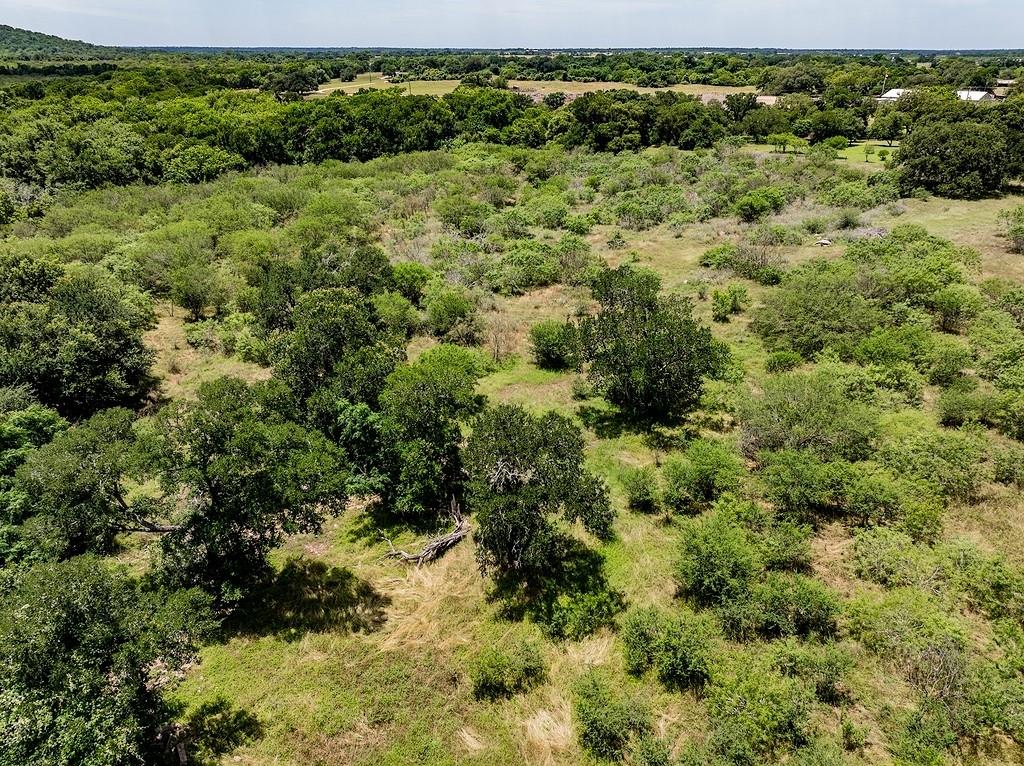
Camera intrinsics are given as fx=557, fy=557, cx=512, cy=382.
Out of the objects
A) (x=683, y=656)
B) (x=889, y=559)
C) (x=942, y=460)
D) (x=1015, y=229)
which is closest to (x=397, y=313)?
(x=683, y=656)

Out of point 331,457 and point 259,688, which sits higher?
point 331,457

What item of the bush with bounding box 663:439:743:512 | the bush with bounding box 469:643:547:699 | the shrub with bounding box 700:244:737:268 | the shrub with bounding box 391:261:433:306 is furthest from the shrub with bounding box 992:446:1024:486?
the shrub with bounding box 391:261:433:306

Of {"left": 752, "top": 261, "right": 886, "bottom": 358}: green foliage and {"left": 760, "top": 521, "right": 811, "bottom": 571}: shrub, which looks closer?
{"left": 760, "top": 521, "right": 811, "bottom": 571}: shrub

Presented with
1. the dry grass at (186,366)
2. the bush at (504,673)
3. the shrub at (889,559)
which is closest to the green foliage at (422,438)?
the bush at (504,673)

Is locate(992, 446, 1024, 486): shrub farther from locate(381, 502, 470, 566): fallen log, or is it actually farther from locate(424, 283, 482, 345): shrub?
locate(424, 283, 482, 345): shrub

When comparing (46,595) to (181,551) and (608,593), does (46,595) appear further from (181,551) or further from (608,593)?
(608,593)

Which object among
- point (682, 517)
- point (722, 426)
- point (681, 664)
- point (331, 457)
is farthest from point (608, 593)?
point (722, 426)
